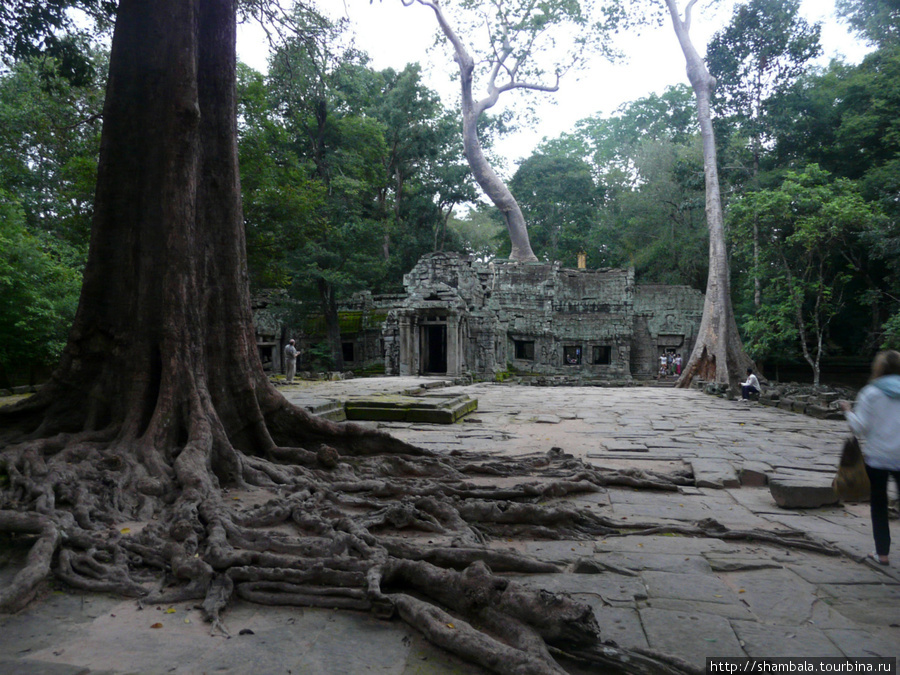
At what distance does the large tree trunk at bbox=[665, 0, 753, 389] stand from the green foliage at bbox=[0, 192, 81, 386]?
19.3 m

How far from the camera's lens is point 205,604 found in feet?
7.98

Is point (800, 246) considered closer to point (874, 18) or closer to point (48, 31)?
point (874, 18)

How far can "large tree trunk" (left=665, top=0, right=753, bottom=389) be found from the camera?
19562 mm

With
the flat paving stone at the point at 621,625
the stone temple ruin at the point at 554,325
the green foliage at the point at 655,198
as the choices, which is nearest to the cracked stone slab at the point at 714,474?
the flat paving stone at the point at 621,625

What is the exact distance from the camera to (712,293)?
814 inches

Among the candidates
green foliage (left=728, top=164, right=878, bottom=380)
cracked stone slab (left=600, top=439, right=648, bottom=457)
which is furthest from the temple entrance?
cracked stone slab (left=600, top=439, right=648, bottom=457)

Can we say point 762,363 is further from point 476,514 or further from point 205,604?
point 205,604

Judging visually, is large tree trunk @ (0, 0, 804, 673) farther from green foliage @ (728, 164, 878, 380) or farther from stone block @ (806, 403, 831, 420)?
green foliage @ (728, 164, 878, 380)

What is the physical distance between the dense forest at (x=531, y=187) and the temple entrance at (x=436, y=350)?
3.70 metres

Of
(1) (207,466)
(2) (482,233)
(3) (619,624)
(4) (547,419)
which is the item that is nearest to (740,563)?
(3) (619,624)

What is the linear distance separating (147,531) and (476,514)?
203 cm

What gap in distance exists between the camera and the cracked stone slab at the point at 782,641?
7.01ft

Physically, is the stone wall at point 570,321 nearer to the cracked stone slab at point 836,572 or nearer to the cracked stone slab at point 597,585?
the cracked stone slab at point 836,572

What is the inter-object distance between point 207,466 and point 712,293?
2048cm
